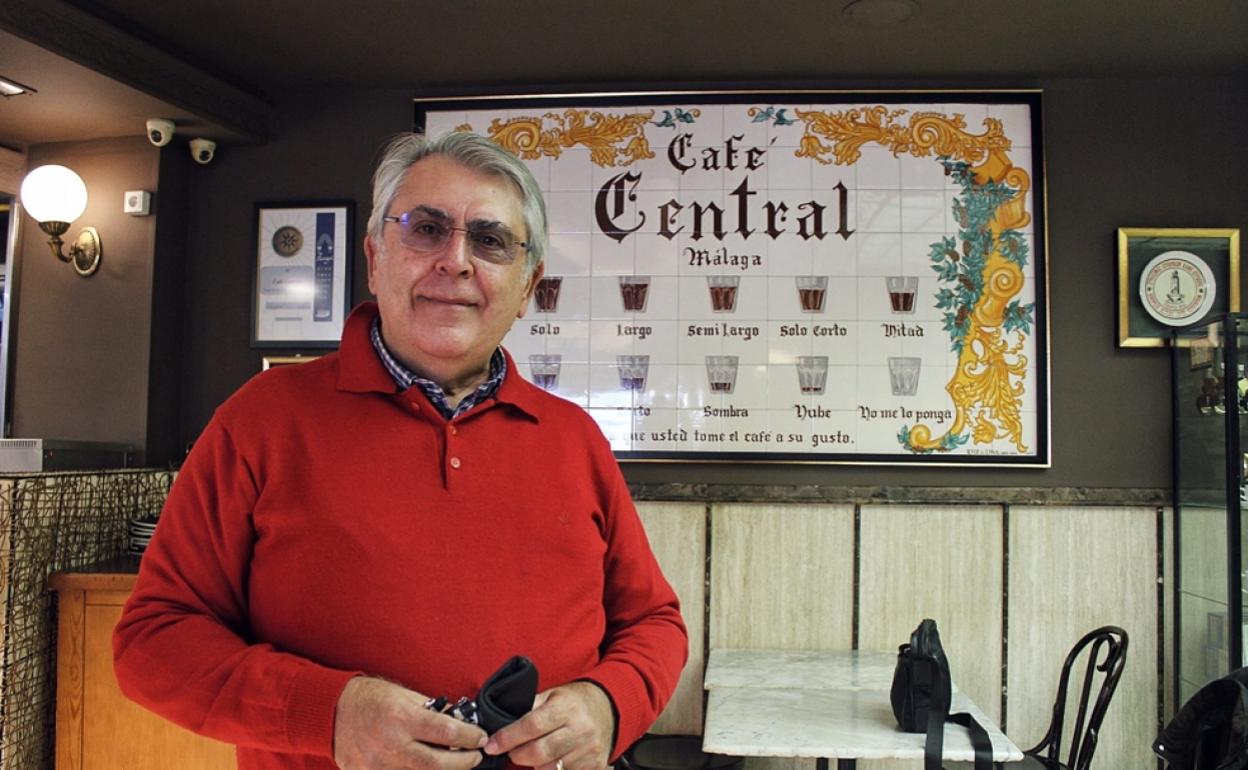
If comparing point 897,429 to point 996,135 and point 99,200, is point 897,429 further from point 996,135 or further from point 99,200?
point 99,200

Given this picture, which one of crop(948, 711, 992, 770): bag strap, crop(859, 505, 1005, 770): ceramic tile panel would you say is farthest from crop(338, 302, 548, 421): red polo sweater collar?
crop(859, 505, 1005, 770): ceramic tile panel

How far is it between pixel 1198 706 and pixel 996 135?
2.47 metres

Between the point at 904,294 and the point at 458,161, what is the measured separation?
8.30ft

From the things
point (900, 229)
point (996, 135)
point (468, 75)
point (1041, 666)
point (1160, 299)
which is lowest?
point (1041, 666)

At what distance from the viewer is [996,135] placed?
362 cm

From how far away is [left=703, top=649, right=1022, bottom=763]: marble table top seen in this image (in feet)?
7.27

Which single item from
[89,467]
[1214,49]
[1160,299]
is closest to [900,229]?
[1160,299]

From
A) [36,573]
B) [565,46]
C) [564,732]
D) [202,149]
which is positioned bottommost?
[36,573]

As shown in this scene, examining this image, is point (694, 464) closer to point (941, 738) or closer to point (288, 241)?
point (941, 738)

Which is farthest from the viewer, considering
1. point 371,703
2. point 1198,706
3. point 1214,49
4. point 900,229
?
point 900,229

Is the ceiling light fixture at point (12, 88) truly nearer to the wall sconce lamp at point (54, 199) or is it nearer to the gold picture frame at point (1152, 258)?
the wall sconce lamp at point (54, 199)

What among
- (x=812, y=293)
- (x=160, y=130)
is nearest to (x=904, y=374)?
(x=812, y=293)

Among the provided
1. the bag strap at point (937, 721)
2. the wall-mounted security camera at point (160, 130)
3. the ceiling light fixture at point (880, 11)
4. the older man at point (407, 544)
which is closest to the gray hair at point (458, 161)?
the older man at point (407, 544)

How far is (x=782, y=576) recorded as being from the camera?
11.5ft
